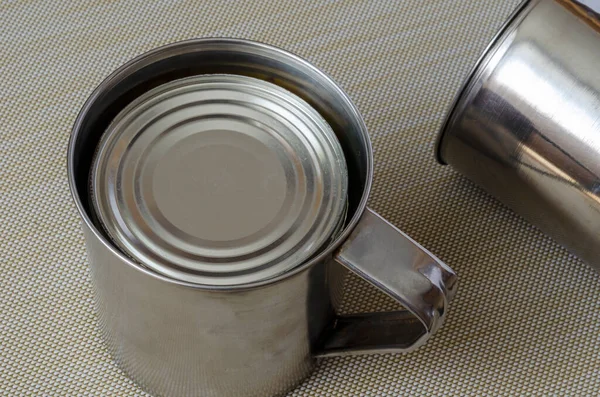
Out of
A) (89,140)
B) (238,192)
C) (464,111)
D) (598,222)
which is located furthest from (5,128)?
(598,222)

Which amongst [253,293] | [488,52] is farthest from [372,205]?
[253,293]

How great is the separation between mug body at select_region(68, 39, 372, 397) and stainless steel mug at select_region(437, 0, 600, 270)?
14 centimetres

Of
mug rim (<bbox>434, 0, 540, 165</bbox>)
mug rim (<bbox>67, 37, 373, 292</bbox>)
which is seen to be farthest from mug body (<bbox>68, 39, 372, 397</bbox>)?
mug rim (<bbox>434, 0, 540, 165</bbox>)

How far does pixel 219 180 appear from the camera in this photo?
66cm

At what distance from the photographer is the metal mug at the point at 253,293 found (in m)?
0.60

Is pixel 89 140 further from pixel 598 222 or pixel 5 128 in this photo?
pixel 598 222

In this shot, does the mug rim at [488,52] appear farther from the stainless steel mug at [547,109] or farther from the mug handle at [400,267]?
the mug handle at [400,267]

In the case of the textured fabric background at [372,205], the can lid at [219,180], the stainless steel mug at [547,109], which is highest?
the stainless steel mug at [547,109]

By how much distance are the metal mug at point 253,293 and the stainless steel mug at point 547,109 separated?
142 millimetres

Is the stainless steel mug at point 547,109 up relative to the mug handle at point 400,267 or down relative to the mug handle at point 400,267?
up

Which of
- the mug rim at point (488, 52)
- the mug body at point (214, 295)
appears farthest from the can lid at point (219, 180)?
the mug rim at point (488, 52)

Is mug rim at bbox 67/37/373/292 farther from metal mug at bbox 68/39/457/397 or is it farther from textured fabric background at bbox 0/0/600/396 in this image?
textured fabric background at bbox 0/0/600/396

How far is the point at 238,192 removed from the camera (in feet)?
2.15

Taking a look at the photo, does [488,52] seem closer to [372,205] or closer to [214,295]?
[372,205]
